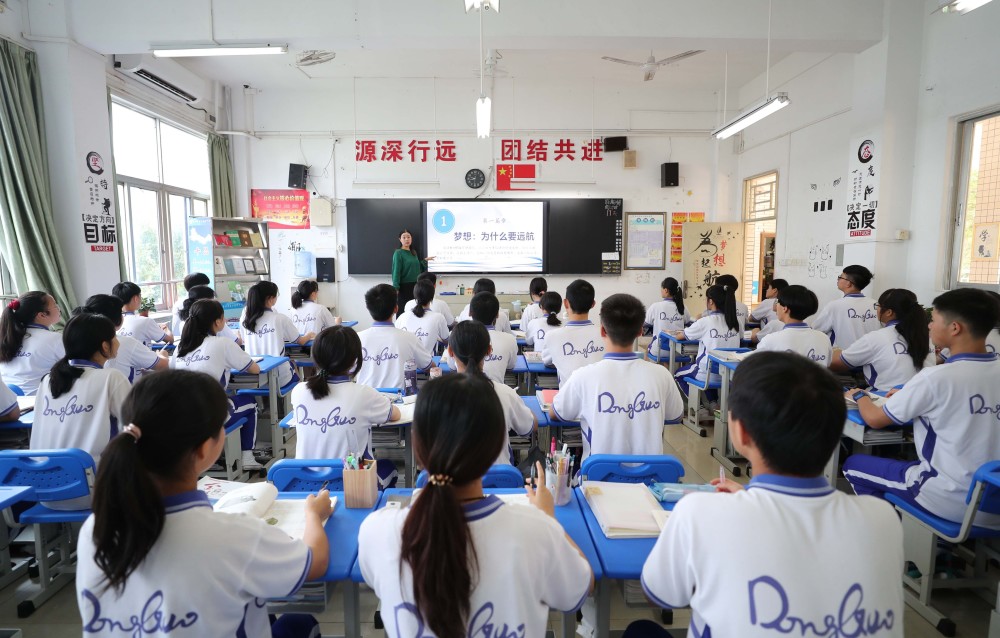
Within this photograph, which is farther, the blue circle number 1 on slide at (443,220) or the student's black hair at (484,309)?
the blue circle number 1 on slide at (443,220)

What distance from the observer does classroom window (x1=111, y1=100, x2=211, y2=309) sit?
5.66m

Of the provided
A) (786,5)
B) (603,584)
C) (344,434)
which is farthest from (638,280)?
(603,584)

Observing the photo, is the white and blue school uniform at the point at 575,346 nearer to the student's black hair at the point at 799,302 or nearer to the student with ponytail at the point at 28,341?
the student's black hair at the point at 799,302

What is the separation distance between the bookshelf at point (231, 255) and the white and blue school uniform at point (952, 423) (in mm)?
6269

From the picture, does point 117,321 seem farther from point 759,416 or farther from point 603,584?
point 759,416

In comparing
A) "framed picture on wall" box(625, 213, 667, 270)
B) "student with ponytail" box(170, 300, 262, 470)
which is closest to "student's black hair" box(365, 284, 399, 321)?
"student with ponytail" box(170, 300, 262, 470)

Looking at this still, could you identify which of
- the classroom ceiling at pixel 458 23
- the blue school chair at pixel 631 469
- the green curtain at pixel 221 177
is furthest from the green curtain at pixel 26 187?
the blue school chair at pixel 631 469

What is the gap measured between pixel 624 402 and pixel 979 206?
4.14 m

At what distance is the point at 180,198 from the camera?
6621mm

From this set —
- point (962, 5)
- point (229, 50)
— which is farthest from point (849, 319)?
point (229, 50)

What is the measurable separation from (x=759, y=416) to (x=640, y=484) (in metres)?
0.78

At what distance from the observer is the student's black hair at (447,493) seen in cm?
89

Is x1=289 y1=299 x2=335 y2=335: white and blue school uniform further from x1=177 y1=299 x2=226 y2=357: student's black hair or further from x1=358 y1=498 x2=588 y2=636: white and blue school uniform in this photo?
x1=358 y1=498 x2=588 y2=636: white and blue school uniform

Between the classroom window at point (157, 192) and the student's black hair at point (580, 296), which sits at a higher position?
the classroom window at point (157, 192)
